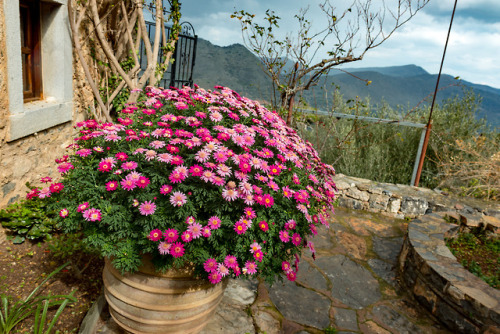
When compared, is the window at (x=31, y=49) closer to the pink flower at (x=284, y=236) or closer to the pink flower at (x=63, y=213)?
the pink flower at (x=63, y=213)

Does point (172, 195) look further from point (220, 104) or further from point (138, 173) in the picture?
point (220, 104)

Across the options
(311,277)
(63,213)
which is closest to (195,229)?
(63,213)

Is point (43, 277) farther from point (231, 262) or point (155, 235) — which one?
point (231, 262)

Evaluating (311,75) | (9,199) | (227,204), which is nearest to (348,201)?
(311,75)

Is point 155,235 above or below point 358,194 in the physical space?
above

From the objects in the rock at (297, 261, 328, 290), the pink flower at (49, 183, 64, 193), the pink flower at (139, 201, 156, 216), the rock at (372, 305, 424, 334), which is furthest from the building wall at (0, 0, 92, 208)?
the rock at (372, 305, 424, 334)

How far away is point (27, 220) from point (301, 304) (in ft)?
7.10

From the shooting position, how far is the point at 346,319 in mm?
2303

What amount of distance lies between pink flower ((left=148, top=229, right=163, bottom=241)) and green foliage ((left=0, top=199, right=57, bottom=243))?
148 cm

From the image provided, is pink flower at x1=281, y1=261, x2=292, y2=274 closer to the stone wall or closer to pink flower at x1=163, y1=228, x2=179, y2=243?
pink flower at x1=163, y1=228, x2=179, y2=243

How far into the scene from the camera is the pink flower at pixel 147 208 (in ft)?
4.48

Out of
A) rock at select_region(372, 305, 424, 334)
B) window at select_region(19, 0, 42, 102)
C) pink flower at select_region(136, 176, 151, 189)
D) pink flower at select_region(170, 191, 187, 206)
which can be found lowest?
rock at select_region(372, 305, 424, 334)

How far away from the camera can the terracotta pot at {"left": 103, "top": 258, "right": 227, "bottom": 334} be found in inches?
59.6

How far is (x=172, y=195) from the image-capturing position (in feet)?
4.68
